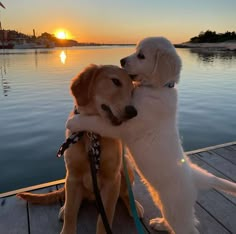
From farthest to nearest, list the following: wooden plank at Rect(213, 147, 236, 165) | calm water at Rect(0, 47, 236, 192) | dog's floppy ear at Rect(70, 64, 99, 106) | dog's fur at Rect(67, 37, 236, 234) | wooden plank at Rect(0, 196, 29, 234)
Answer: calm water at Rect(0, 47, 236, 192) < wooden plank at Rect(213, 147, 236, 165) < wooden plank at Rect(0, 196, 29, 234) < dog's floppy ear at Rect(70, 64, 99, 106) < dog's fur at Rect(67, 37, 236, 234)

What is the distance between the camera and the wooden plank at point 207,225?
230 centimetres

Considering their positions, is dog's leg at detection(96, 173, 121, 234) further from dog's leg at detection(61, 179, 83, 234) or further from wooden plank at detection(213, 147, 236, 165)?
wooden plank at detection(213, 147, 236, 165)

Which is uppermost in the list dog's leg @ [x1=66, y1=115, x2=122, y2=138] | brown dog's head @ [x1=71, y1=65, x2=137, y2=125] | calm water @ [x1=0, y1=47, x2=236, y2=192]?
brown dog's head @ [x1=71, y1=65, x2=137, y2=125]

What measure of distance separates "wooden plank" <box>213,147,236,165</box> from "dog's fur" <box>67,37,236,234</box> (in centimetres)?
177

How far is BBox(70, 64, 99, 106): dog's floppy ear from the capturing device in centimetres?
202

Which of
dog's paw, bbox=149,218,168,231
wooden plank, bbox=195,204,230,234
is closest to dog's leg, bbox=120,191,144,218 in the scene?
dog's paw, bbox=149,218,168,231

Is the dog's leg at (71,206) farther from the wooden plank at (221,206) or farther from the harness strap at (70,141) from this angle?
the wooden plank at (221,206)

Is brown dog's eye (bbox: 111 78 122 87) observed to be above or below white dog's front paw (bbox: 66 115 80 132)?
above

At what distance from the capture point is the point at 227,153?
12.4ft

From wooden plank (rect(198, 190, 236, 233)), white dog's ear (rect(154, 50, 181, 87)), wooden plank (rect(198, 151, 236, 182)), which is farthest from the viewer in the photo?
wooden plank (rect(198, 151, 236, 182))

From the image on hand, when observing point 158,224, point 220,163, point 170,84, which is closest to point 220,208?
point 158,224

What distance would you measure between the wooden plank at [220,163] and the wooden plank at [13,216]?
2.29 m

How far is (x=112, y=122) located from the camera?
2.04 meters

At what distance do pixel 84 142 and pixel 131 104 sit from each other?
1.53 ft
